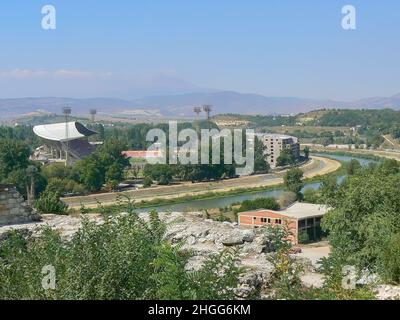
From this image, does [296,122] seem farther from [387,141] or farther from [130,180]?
[130,180]

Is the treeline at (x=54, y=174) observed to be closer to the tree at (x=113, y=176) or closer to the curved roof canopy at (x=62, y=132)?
the tree at (x=113, y=176)

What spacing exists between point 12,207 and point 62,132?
41.0 m

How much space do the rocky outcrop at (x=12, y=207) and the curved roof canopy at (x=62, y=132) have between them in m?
39.0

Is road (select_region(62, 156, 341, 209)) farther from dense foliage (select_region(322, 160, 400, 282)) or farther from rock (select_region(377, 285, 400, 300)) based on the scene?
rock (select_region(377, 285, 400, 300))

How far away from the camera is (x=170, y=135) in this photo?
5262cm

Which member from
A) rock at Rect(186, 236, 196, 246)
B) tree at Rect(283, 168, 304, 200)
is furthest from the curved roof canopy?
rock at Rect(186, 236, 196, 246)

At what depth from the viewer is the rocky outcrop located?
5129mm

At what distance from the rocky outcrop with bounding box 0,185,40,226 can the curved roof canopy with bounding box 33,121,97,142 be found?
3900cm

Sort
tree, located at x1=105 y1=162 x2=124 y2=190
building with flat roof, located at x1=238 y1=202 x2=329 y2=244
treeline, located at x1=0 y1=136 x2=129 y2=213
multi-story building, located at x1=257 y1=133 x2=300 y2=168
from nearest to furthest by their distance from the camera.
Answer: building with flat roof, located at x1=238 y1=202 x2=329 y2=244 < treeline, located at x1=0 y1=136 x2=129 y2=213 < tree, located at x1=105 y1=162 x2=124 y2=190 < multi-story building, located at x1=257 y1=133 x2=300 y2=168

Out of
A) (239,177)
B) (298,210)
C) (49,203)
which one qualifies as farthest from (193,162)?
(49,203)

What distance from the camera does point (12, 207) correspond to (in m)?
5.21

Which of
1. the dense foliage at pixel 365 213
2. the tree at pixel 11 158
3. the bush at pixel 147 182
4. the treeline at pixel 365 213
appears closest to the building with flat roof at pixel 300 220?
the treeline at pixel 365 213

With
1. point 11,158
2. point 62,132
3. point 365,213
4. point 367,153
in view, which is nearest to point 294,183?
point 11,158
